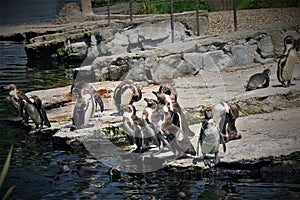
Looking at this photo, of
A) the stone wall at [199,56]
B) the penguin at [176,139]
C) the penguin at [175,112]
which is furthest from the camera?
the stone wall at [199,56]

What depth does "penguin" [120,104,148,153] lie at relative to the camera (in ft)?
28.3

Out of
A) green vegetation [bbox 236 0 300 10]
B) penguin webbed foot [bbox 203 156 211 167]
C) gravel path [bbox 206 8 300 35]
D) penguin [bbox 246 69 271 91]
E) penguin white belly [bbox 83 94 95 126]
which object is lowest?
penguin webbed foot [bbox 203 156 211 167]

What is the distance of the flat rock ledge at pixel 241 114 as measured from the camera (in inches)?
302

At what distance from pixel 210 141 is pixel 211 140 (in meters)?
0.02

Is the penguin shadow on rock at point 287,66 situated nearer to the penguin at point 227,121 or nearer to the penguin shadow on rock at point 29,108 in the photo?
the penguin at point 227,121

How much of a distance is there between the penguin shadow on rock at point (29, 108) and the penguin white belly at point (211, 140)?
3.31 meters

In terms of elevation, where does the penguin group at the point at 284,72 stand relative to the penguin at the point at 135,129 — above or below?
above

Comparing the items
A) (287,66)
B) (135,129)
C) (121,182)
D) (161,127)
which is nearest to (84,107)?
(135,129)

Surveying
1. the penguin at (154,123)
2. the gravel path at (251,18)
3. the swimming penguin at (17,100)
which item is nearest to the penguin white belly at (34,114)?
the swimming penguin at (17,100)

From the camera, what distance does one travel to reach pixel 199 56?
13.5 meters

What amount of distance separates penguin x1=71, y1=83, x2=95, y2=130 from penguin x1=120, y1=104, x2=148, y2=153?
1061 mm

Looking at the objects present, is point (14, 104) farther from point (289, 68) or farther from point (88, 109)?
point (289, 68)

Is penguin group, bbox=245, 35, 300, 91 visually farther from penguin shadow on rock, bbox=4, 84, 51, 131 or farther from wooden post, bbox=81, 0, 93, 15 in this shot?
wooden post, bbox=81, 0, 93, 15

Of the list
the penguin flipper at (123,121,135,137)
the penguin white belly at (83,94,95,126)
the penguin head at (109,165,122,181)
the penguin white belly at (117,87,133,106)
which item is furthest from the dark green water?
the penguin white belly at (117,87,133,106)
